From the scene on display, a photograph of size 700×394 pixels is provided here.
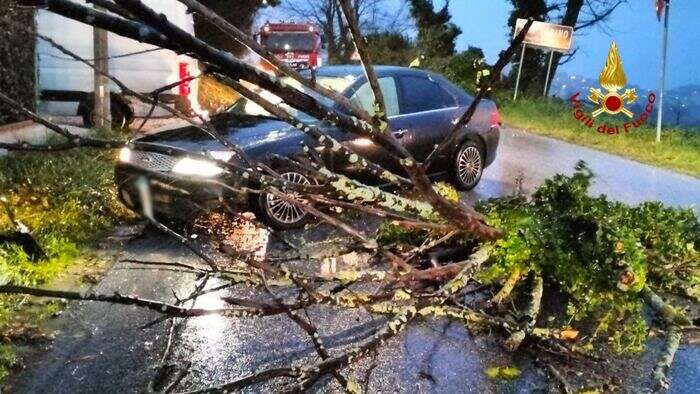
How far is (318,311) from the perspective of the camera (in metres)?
4.42

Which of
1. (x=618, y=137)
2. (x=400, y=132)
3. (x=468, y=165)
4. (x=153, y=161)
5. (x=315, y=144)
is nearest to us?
(x=153, y=161)

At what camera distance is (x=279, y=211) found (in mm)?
6227

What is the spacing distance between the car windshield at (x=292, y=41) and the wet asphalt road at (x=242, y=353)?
22519mm

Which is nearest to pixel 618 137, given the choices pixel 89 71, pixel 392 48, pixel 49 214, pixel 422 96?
pixel 422 96

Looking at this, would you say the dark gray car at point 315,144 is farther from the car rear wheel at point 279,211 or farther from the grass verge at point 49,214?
the grass verge at point 49,214

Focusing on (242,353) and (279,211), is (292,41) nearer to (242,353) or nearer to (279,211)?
(279,211)

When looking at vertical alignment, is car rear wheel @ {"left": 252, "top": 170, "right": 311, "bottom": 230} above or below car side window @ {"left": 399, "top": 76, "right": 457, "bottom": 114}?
below

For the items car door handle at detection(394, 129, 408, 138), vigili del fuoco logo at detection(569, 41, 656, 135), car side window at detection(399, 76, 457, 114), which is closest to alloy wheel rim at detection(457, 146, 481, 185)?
car side window at detection(399, 76, 457, 114)

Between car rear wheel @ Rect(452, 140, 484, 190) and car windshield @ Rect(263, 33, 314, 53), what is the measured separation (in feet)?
63.0

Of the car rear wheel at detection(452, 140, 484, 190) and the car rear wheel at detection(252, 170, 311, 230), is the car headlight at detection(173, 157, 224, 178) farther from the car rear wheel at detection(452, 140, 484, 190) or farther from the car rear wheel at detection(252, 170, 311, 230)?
the car rear wheel at detection(452, 140, 484, 190)

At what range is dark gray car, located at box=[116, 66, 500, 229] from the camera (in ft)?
A: 19.2

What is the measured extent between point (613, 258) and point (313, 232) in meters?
3.12

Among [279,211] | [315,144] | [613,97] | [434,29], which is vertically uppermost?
[434,29]

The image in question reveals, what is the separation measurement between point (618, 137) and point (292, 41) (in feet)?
49.2
